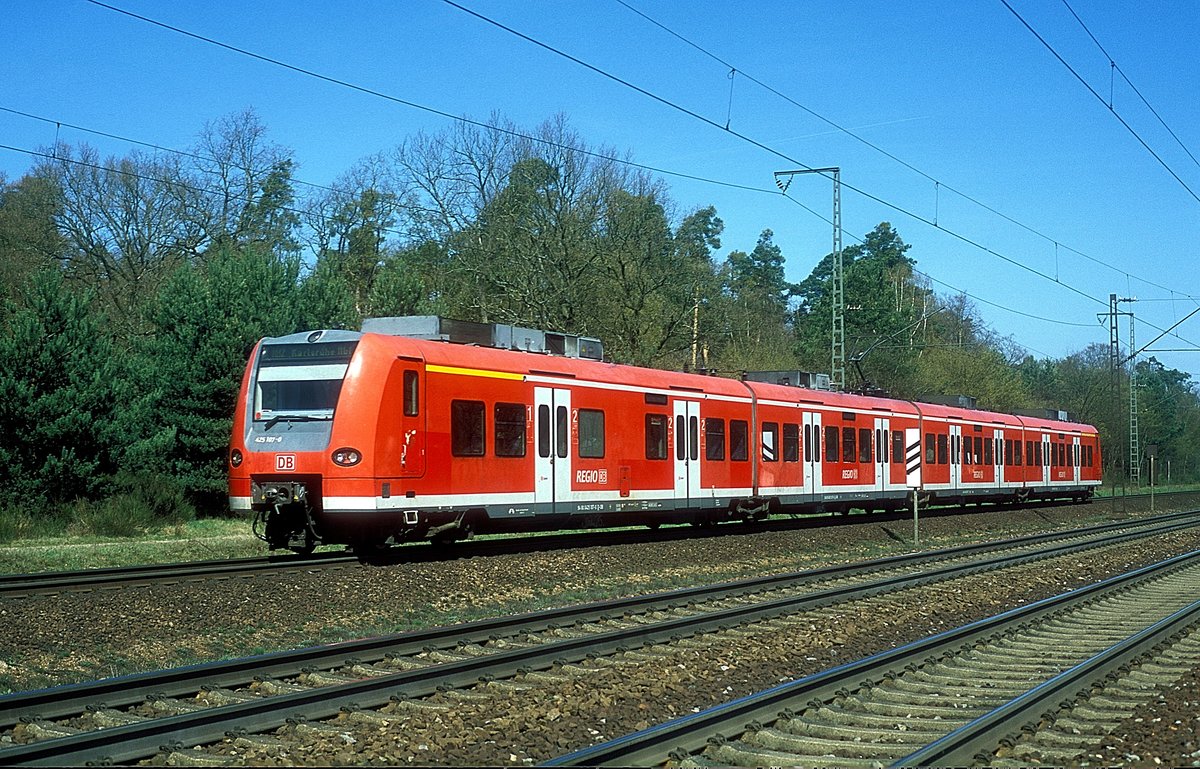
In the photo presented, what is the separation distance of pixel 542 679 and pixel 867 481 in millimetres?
23951

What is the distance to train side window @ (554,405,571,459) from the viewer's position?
20.3 metres

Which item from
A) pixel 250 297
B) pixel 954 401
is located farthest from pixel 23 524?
pixel 954 401

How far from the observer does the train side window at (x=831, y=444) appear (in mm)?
30355

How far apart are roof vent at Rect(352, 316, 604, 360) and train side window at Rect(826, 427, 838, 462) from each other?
10261mm

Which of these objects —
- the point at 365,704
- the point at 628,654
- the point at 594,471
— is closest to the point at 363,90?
the point at 594,471

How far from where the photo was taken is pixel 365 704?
859cm

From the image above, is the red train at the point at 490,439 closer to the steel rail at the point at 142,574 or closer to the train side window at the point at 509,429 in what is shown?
the train side window at the point at 509,429

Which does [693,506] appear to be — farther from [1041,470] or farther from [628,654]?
[1041,470]

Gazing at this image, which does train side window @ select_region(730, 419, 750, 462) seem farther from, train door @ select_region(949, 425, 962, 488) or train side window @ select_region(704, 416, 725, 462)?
train door @ select_region(949, 425, 962, 488)

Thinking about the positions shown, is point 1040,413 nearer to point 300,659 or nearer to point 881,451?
point 881,451

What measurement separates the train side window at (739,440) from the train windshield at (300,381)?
1119 centimetres

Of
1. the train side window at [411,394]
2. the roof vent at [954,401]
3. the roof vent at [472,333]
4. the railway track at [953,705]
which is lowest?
the railway track at [953,705]

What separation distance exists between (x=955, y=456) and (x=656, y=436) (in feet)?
59.6

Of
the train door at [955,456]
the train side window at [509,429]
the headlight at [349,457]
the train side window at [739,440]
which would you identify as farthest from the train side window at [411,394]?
the train door at [955,456]
